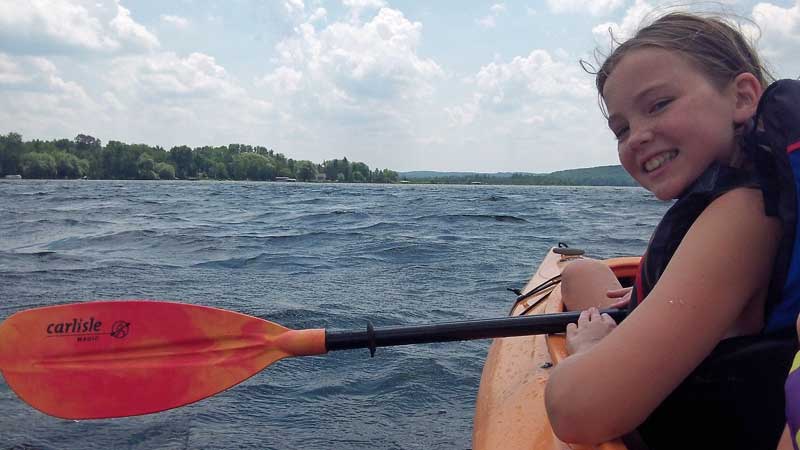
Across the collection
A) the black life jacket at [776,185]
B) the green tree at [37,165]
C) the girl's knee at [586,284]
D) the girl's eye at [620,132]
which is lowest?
the girl's knee at [586,284]

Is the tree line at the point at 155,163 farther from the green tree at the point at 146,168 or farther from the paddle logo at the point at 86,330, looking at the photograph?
the paddle logo at the point at 86,330

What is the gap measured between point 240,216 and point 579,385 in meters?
15.5

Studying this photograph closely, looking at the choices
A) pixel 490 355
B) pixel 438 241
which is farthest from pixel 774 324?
pixel 438 241

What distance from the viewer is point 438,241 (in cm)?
1005

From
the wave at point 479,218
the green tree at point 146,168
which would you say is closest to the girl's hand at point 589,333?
the wave at point 479,218

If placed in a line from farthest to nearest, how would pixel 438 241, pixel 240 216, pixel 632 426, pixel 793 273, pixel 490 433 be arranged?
pixel 240 216, pixel 438 241, pixel 490 433, pixel 632 426, pixel 793 273

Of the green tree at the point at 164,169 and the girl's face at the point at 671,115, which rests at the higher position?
the green tree at the point at 164,169

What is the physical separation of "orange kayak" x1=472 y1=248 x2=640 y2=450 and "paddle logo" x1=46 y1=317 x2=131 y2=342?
1559mm

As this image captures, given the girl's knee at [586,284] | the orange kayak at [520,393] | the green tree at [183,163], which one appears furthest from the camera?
the green tree at [183,163]

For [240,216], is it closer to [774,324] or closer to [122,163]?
[774,324]

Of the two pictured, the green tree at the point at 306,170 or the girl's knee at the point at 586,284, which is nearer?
the girl's knee at the point at 586,284

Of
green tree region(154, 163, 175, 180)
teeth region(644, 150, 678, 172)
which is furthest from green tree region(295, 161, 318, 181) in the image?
teeth region(644, 150, 678, 172)

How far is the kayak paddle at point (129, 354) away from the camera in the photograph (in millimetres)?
2680

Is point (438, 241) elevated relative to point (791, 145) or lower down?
lower down
